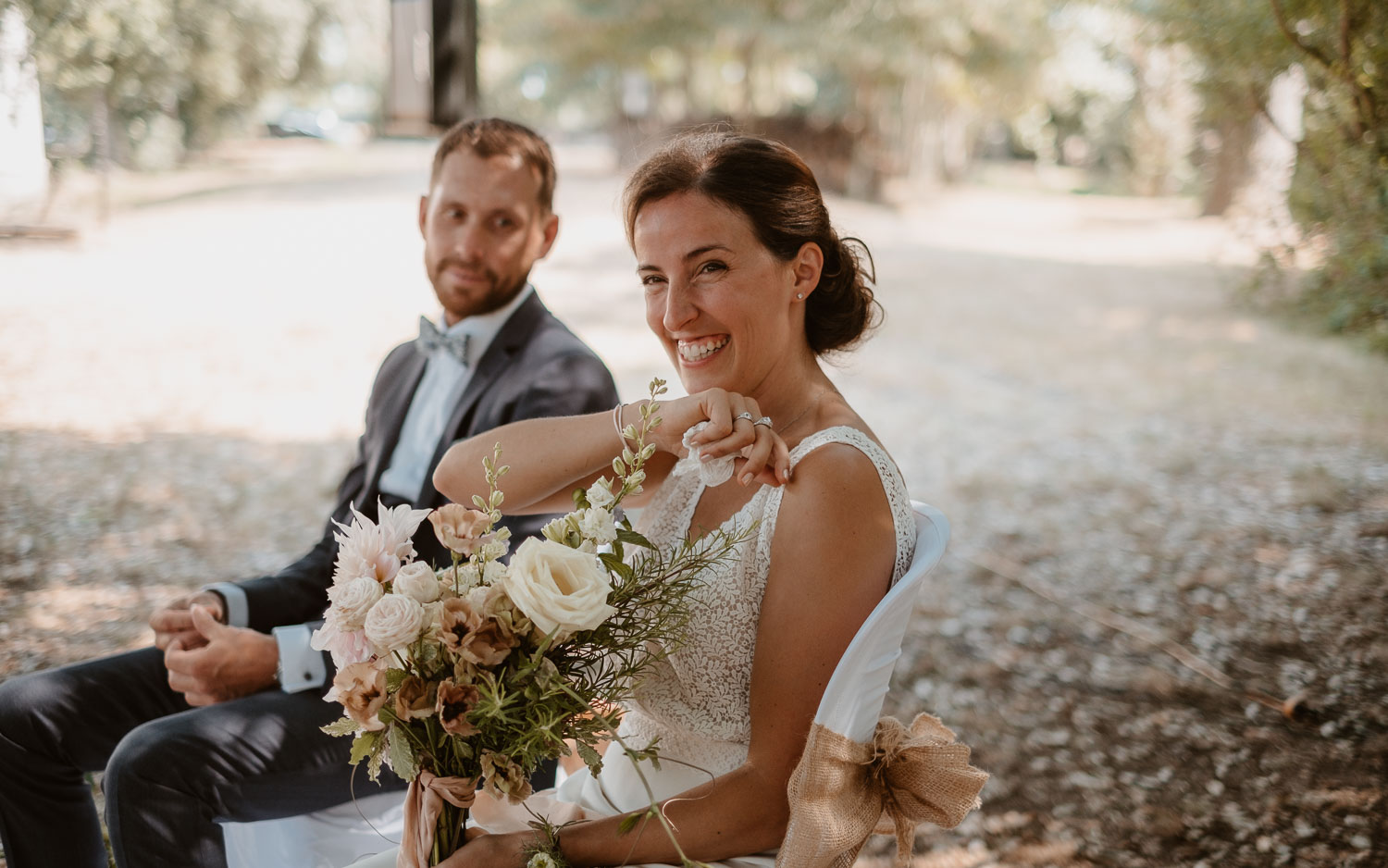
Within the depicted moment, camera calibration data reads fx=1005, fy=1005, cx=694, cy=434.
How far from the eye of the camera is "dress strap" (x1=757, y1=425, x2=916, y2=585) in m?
1.87

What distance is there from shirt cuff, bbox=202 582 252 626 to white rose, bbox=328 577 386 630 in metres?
1.38

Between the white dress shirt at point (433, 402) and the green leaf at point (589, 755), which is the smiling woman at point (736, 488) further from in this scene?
the white dress shirt at point (433, 402)

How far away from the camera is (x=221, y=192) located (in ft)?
41.5

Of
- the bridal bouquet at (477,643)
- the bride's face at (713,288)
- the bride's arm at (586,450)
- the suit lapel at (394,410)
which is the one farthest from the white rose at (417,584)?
the suit lapel at (394,410)

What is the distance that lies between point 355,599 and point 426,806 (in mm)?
391

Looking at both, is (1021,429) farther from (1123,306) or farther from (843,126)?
(843,126)

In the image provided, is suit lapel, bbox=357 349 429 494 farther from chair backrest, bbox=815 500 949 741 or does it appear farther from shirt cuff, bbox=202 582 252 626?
chair backrest, bbox=815 500 949 741

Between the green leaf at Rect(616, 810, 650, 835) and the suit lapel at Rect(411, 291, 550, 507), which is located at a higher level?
the suit lapel at Rect(411, 291, 550, 507)

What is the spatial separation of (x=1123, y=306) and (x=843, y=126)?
1208 centimetres

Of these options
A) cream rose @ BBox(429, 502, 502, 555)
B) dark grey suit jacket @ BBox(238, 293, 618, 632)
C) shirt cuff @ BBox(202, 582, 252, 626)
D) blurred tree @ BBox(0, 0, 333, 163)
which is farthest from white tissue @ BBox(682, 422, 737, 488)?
blurred tree @ BBox(0, 0, 333, 163)

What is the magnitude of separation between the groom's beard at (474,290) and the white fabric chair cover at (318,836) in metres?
1.41

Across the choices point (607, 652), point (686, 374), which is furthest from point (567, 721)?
point (686, 374)

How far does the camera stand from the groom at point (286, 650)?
86.5 inches

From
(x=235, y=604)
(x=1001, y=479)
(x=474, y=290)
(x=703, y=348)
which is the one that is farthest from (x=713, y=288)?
(x=1001, y=479)
